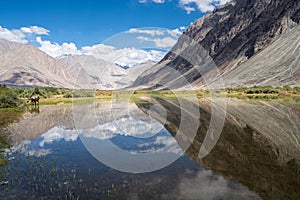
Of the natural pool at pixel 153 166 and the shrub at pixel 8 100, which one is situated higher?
the shrub at pixel 8 100

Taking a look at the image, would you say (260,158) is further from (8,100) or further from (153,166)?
(8,100)

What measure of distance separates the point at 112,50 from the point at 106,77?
469 centimetres

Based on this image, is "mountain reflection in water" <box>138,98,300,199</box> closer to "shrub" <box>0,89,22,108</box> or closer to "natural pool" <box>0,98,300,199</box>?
"natural pool" <box>0,98,300,199</box>

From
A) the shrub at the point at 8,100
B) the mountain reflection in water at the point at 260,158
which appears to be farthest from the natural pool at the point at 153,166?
the shrub at the point at 8,100

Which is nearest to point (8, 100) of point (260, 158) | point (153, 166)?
point (153, 166)

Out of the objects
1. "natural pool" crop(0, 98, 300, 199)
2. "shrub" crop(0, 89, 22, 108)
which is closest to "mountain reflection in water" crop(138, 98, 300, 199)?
"natural pool" crop(0, 98, 300, 199)

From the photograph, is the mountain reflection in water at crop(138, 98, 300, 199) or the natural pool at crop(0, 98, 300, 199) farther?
the mountain reflection in water at crop(138, 98, 300, 199)

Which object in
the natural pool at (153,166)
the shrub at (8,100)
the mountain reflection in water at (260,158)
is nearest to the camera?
the natural pool at (153,166)

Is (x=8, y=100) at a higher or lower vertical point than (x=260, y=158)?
A: higher

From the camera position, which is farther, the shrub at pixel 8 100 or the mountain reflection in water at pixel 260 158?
the shrub at pixel 8 100

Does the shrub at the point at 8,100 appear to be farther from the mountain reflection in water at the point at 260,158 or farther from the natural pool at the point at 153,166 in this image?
the mountain reflection in water at the point at 260,158

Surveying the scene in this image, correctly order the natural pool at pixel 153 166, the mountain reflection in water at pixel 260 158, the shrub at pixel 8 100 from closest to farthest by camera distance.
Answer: the natural pool at pixel 153 166, the mountain reflection in water at pixel 260 158, the shrub at pixel 8 100

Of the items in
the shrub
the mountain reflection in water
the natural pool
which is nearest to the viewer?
the natural pool

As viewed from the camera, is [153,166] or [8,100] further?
[8,100]
